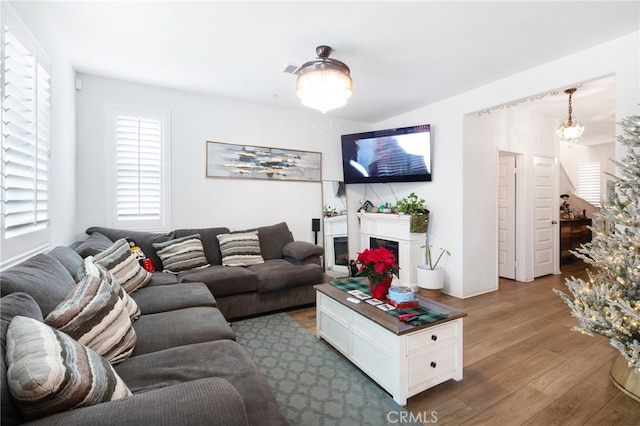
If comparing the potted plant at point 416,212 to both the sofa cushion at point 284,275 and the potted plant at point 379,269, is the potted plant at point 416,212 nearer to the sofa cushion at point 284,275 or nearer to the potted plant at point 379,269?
the sofa cushion at point 284,275

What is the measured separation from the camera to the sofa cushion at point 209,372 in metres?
1.09

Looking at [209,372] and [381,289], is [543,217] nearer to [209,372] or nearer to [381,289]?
[381,289]

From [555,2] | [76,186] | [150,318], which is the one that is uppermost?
[555,2]

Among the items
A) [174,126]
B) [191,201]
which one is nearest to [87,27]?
[174,126]

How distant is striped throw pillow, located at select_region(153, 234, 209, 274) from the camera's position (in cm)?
309

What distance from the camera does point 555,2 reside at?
197cm

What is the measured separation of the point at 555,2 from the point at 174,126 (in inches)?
149

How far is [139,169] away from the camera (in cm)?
344

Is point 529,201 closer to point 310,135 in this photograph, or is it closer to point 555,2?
point 555,2

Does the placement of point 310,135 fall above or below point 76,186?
above

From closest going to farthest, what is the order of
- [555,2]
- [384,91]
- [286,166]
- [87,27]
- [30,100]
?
[30,100] < [555,2] < [87,27] < [384,91] < [286,166]

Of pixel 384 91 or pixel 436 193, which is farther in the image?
pixel 436 193

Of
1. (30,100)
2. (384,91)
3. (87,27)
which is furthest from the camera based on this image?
(384,91)

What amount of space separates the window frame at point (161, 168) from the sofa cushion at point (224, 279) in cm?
92
